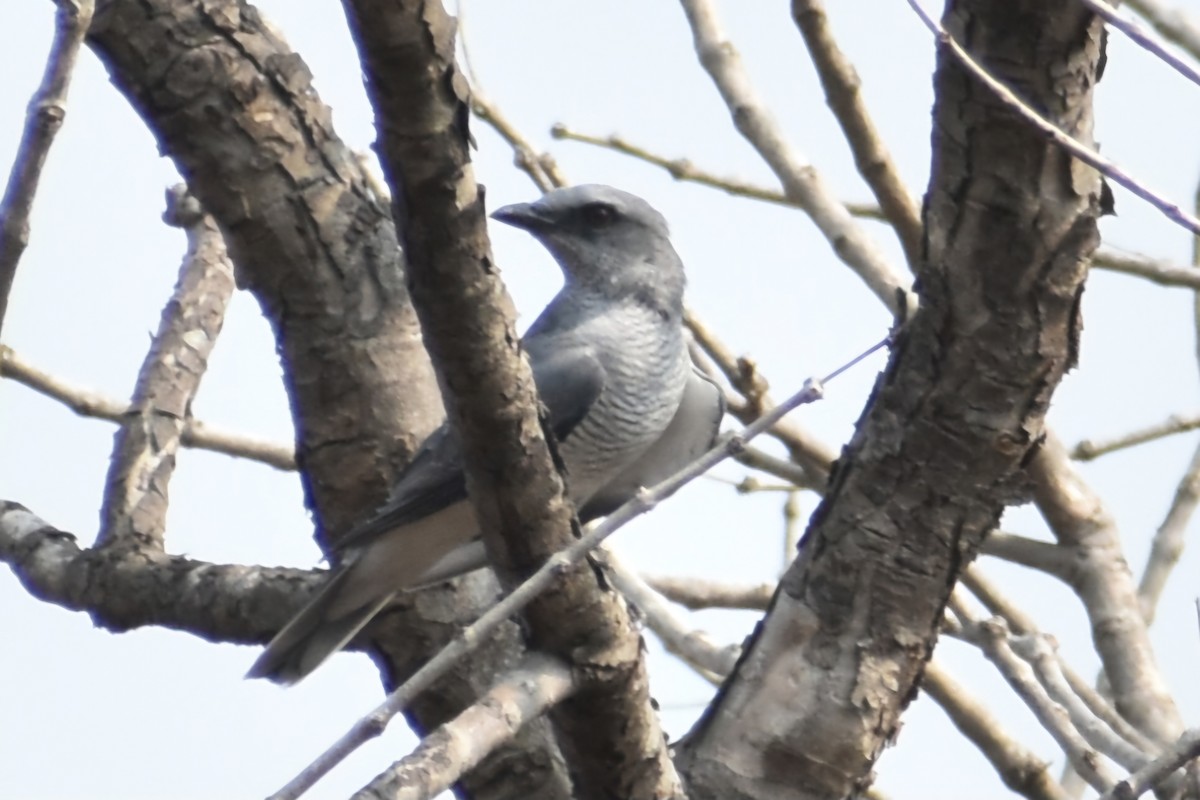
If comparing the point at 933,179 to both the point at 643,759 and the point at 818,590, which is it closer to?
the point at 818,590

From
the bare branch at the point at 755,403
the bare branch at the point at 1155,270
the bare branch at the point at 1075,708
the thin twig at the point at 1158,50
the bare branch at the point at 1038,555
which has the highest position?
the bare branch at the point at 1155,270

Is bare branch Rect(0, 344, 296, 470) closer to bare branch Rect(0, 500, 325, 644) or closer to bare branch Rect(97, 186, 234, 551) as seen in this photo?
bare branch Rect(97, 186, 234, 551)

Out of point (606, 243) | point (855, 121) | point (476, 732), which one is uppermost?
point (606, 243)

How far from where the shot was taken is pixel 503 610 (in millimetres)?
2230

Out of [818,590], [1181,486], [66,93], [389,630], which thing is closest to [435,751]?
[66,93]

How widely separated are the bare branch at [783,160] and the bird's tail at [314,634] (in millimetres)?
1480

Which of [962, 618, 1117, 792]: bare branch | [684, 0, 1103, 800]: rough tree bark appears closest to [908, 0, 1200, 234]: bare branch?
[684, 0, 1103, 800]: rough tree bark

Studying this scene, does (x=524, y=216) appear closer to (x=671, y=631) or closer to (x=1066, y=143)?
(x=671, y=631)

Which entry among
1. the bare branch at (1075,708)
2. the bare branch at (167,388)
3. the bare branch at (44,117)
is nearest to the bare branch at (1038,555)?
the bare branch at (1075,708)

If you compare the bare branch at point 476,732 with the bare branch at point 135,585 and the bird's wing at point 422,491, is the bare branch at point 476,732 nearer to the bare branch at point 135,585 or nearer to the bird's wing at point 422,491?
the bird's wing at point 422,491

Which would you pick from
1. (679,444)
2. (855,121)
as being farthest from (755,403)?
(855,121)

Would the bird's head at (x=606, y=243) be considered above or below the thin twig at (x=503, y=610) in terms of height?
above

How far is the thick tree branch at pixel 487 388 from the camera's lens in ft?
6.98

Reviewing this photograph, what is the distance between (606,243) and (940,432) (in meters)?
2.13
